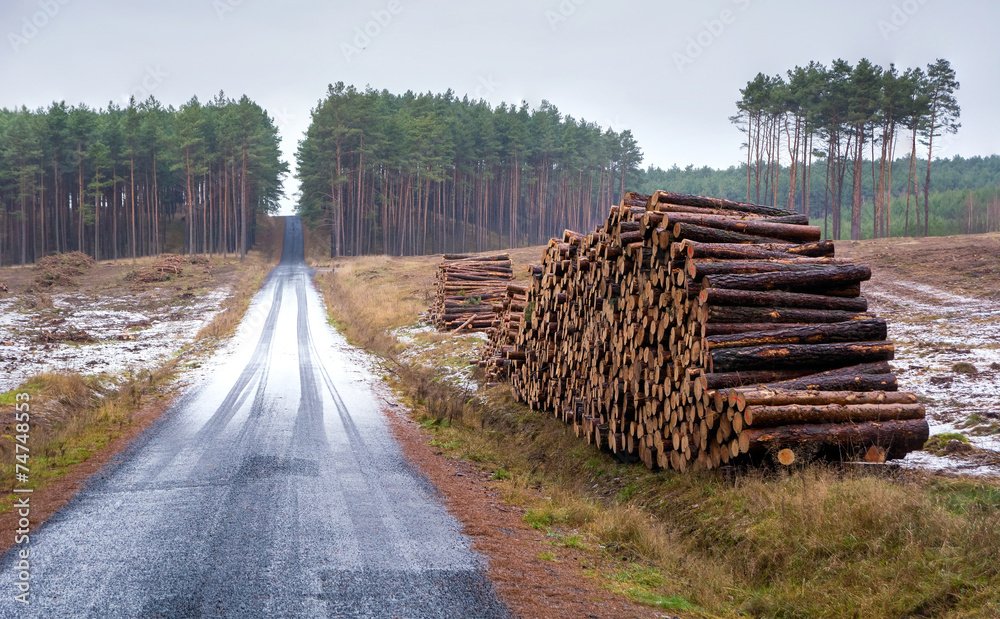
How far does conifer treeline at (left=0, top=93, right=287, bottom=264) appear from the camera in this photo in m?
60.5

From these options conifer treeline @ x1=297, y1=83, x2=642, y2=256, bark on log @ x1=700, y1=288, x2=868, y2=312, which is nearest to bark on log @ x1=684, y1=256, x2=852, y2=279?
bark on log @ x1=700, y1=288, x2=868, y2=312

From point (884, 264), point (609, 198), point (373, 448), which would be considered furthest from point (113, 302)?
point (609, 198)

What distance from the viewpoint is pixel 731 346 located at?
7.64m

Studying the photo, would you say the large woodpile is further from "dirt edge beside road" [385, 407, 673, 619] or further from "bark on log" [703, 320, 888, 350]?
"dirt edge beside road" [385, 407, 673, 619]

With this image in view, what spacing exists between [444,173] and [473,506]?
2555 inches

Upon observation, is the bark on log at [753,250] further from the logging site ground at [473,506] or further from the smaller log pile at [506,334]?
the smaller log pile at [506,334]

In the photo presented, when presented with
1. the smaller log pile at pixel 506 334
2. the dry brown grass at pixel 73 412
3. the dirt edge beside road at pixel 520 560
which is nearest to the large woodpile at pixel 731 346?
the dirt edge beside road at pixel 520 560

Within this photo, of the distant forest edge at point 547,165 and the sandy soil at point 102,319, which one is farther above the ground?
the distant forest edge at point 547,165

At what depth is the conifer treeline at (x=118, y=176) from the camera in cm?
6050

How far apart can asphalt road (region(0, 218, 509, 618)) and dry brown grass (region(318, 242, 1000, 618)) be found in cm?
145

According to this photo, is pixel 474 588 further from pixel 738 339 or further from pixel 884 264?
pixel 884 264

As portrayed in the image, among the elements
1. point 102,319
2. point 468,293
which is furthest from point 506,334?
point 102,319

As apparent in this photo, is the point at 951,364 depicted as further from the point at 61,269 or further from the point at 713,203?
the point at 61,269

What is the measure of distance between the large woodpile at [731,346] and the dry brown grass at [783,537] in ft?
1.42
